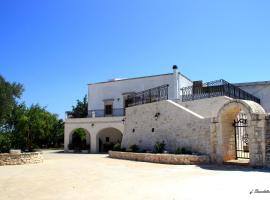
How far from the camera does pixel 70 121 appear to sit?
30875mm

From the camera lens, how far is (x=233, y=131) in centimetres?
1509

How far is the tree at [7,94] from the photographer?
60.4ft

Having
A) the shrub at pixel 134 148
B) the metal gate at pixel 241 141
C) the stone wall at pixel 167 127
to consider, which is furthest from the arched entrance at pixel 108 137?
the metal gate at pixel 241 141

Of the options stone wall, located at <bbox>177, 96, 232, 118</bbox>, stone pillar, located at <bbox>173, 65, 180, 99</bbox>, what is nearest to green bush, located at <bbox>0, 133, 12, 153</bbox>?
stone wall, located at <bbox>177, 96, 232, 118</bbox>

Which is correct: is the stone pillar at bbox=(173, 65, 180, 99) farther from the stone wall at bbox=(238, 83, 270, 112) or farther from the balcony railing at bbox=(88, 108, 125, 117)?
the balcony railing at bbox=(88, 108, 125, 117)

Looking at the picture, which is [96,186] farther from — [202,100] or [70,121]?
[70,121]

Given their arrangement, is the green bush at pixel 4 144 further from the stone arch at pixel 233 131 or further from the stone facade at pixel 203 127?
the stone arch at pixel 233 131

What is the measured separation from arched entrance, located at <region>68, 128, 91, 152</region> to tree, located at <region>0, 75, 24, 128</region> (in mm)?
11888

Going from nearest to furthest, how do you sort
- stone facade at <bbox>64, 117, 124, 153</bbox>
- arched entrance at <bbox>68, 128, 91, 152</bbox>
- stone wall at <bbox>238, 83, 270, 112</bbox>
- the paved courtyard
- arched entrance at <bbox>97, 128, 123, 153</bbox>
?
the paved courtyard < stone wall at <bbox>238, 83, 270, 112</bbox> < stone facade at <bbox>64, 117, 124, 153</bbox> < arched entrance at <bbox>68, 128, 91, 152</bbox> < arched entrance at <bbox>97, 128, 123, 153</bbox>

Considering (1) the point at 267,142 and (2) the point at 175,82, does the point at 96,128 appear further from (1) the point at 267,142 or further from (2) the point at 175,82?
(1) the point at 267,142

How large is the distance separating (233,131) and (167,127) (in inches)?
157

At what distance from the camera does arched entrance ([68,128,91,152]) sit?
30.7 m

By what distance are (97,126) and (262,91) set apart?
577 inches

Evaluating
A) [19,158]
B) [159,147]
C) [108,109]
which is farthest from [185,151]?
[108,109]
